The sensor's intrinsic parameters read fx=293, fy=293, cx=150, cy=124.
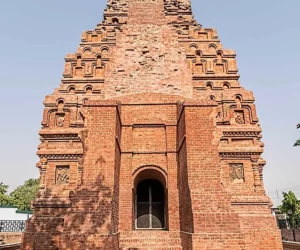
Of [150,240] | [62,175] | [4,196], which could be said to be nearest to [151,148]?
[150,240]

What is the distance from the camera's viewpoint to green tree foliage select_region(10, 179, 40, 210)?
45.4m

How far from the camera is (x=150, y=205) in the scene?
8914mm

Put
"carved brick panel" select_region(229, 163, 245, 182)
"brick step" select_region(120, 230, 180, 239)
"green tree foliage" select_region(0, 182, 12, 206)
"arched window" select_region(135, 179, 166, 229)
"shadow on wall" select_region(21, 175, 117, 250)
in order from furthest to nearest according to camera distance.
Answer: "green tree foliage" select_region(0, 182, 12, 206) < "carved brick panel" select_region(229, 163, 245, 182) < "arched window" select_region(135, 179, 166, 229) < "brick step" select_region(120, 230, 180, 239) < "shadow on wall" select_region(21, 175, 117, 250)

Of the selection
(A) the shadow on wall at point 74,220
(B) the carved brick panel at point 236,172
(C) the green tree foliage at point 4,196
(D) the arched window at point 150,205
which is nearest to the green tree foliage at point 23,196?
(C) the green tree foliage at point 4,196

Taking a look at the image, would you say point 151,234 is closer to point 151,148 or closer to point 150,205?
point 150,205

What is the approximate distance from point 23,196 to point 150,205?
44.4 m

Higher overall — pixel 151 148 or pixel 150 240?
pixel 151 148

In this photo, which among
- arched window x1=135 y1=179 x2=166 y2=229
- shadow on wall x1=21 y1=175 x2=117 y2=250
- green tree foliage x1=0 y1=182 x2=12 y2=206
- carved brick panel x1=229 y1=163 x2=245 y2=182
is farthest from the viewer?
green tree foliage x1=0 y1=182 x2=12 y2=206

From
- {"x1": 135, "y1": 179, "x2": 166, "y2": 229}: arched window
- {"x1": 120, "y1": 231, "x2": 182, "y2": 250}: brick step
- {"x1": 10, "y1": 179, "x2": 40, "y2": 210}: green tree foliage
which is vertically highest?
{"x1": 10, "y1": 179, "x2": 40, "y2": 210}: green tree foliage

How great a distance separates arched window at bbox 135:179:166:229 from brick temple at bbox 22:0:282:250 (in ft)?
0.10

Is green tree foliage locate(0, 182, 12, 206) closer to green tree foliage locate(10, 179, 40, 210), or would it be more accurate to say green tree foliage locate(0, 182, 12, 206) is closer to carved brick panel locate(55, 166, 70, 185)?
green tree foliage locate(10, 179, 40, 210)

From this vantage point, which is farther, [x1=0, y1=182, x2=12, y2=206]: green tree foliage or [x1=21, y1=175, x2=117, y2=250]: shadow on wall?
[x1=0, y1=182, x2=12, y2=206]: green tree foliage

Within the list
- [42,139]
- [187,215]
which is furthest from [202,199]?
[42,139]

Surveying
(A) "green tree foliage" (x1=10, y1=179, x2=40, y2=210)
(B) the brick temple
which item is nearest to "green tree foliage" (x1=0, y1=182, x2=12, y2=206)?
(A) "green tree foliage" (x1=10, y1=179, x2=40, y2=210)
